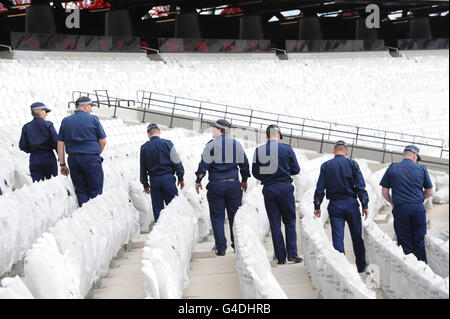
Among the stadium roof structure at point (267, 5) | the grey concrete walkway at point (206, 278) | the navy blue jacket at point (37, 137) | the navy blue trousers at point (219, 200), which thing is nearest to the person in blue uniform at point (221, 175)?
the navy blue trousers at point (219, 200)

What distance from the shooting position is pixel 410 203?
26.6ft

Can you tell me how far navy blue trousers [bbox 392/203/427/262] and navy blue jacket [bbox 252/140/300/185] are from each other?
53.3 inches

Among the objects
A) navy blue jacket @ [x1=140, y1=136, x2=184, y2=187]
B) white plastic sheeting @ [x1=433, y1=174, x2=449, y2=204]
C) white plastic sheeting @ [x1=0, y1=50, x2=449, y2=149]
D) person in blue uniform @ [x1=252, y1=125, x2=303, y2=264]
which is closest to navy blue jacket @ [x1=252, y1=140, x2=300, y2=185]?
person in blue uniform @ [x1=252, y1=125, x2=303, y2=264]

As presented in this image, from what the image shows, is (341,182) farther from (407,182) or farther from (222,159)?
(222,159)

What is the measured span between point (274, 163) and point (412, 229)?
1.76 m

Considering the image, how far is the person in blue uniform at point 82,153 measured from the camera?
7988 mm

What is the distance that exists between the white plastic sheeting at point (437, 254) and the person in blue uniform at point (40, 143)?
4.15 meters

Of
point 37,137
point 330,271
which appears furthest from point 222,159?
point 330,271

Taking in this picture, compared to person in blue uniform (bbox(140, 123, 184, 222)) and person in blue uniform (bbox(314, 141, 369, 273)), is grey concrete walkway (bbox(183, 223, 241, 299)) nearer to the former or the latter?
person in blue uniform (bbox(140, 123, 184, 222))

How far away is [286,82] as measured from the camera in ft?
98.9

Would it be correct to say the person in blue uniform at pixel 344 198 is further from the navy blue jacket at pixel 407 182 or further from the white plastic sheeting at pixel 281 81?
the white plastic sheeting at pixel 281 81

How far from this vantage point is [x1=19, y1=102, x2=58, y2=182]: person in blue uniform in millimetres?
8383
